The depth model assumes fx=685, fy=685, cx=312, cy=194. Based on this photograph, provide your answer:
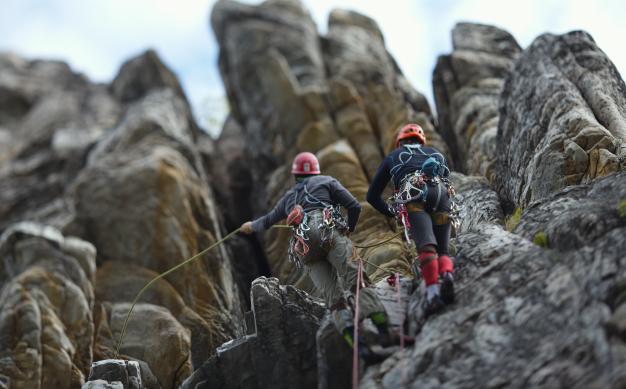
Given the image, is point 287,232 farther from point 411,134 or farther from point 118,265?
Result: point 411,134

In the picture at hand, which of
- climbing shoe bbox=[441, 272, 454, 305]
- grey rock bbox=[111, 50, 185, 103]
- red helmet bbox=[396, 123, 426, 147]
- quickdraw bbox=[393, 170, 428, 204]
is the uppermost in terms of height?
grey rock bbox=[111, 50, 185, 103]

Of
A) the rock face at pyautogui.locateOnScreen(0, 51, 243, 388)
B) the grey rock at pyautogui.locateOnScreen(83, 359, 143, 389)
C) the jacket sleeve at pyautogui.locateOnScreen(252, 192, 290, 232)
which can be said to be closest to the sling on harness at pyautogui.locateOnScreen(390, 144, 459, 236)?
the jacket sleeve at pyautogui.locateOnScreen(252, 192, 290, 232)

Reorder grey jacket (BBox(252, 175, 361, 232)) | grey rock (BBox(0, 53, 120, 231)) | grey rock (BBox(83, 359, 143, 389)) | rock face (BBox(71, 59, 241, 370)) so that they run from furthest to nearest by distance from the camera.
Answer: grey rock (BBox(0, 53, 120, 231)), rock face (BBox(71, 59, 241, 370)), grey jacket (BBox(252, 175, 361, 232)), grey rock (BBox(83, 359, 143, 389))

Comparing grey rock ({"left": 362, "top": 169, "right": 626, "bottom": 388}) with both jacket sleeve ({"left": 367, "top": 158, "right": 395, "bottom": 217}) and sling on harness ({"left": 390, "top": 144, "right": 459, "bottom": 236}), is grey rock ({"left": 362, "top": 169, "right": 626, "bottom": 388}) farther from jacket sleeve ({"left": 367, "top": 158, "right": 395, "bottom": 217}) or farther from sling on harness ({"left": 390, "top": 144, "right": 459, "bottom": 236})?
jacket sleeve ({"left": 367, "top": 158, "right": 395, "bottom": 217})

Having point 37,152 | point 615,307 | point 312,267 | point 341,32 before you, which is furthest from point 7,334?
point 341,32

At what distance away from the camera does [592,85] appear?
14.0 m

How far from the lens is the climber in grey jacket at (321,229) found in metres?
10.8

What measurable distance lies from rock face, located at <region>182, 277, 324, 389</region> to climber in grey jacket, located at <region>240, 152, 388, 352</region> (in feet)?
1.96

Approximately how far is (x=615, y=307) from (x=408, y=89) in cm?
1871

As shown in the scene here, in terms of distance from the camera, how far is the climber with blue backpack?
9094 mm

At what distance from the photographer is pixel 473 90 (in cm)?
2150

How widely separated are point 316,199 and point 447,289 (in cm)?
318

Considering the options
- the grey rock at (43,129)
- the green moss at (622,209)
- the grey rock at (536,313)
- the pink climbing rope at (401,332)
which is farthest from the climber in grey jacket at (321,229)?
the grey rock at (43,129)

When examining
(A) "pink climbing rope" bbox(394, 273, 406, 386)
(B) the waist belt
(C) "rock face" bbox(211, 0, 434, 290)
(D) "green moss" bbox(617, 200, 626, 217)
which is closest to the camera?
(A) "pink climbing rope" bbox(394, 273, 406, 386)
